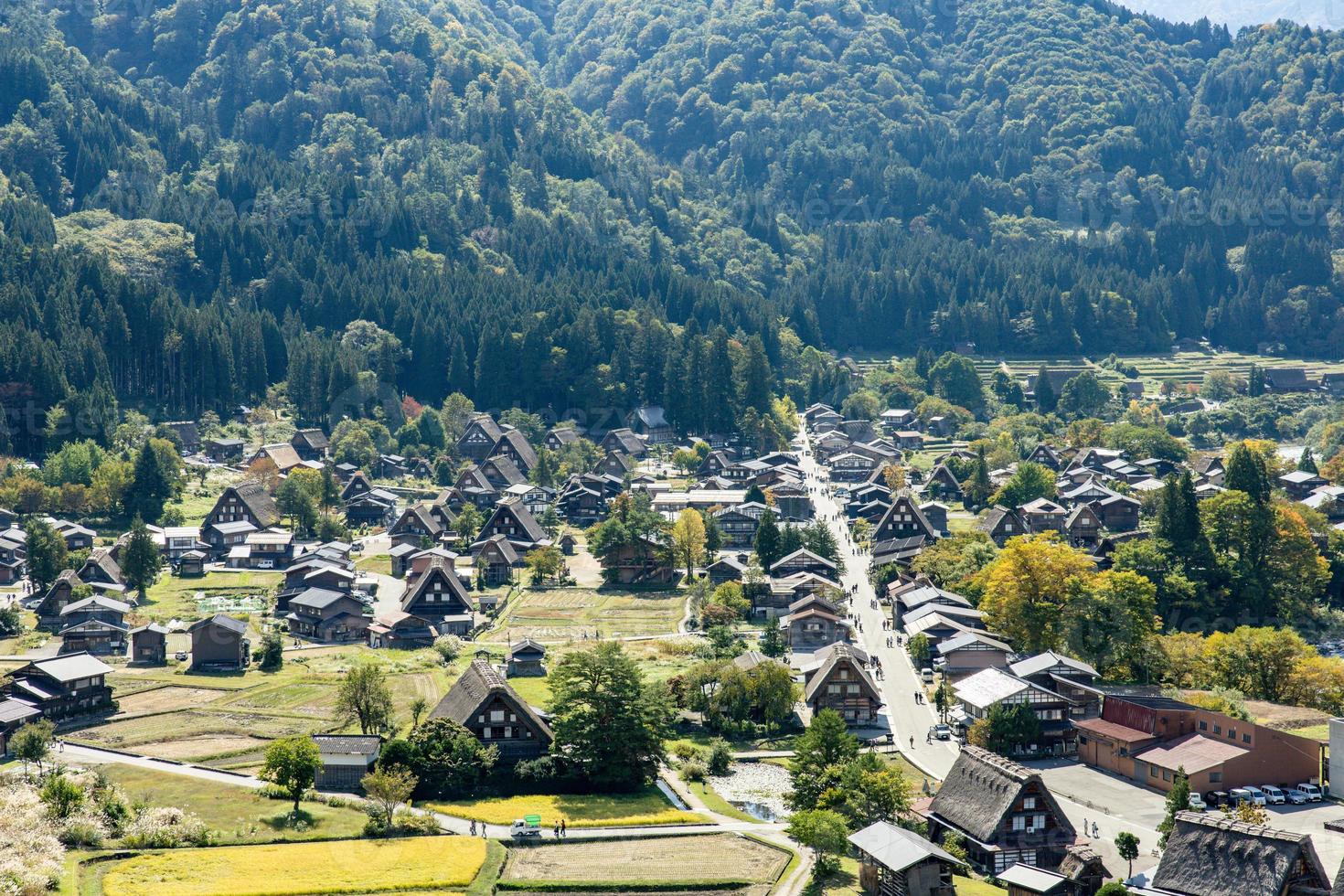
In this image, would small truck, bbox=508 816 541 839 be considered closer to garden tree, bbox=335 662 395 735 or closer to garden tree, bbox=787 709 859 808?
garden tree, bbox=787 709 859 808

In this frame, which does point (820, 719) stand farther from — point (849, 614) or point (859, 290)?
point (859, 290)

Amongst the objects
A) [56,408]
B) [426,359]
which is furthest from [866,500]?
[56,408]

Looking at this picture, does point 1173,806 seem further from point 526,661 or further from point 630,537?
point 630,537

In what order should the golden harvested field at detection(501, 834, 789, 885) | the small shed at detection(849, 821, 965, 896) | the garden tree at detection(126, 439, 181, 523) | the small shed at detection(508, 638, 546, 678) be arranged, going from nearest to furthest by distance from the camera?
the small shed at detection(849, 821, 965, 896), the golden harvested field at detection(501, 834, 789, 885), the small shed at detection(508, 638, 546, 678), the garden tree at detection(126, 439, 181, 523)

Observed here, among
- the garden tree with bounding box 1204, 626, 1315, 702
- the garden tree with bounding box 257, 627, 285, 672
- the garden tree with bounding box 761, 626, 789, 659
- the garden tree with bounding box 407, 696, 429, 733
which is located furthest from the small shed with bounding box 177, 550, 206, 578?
the garden tree with bounding box 1204, 626, 1315, 702

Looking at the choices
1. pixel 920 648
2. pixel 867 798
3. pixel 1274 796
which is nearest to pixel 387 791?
pixel 867 798

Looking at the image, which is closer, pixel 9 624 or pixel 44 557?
pixel 9 624

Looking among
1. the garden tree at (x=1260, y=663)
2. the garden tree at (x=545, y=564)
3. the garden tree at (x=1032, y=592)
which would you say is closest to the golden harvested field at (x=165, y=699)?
the garden tree at (x=545, y=564)
